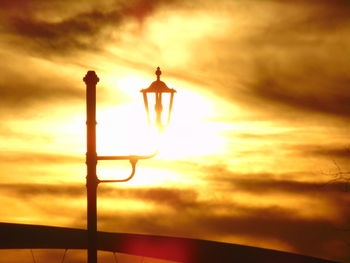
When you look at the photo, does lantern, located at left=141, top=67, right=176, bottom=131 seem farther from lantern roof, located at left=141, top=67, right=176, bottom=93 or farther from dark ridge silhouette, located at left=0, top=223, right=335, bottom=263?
dark ridge silhouette, located at left=0, top=223, right=335, bottom=263

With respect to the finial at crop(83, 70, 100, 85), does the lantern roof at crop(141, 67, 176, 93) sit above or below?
below

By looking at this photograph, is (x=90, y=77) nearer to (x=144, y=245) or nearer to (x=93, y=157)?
(x=93, y=157)

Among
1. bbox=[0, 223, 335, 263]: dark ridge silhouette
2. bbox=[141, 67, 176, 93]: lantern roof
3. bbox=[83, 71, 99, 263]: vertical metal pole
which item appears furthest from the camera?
bbox=[0, 223, 335, 263]: dark ridge silhouette

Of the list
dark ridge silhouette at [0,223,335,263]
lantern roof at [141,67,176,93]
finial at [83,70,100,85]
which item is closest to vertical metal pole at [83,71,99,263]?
finial at [83,70,100,85]

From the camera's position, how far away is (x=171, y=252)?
12.9 metres

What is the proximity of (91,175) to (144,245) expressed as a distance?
447cm

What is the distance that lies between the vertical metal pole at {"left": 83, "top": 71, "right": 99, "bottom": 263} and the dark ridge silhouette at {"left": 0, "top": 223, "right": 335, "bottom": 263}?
157 inches

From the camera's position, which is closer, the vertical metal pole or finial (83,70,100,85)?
the vertical metal pole

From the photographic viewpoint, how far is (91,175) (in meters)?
8.91

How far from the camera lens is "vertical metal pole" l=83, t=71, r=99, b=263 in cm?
889

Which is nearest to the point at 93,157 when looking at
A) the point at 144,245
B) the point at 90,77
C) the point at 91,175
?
the point at 91,175

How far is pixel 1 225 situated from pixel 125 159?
17.7 ft

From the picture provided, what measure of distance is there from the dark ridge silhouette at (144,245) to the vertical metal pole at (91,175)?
398cm

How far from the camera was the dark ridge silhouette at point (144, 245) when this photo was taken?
42.5 ft
